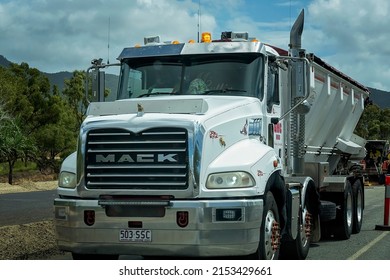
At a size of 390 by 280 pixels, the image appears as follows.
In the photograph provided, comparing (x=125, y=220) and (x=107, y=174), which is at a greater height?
(x=107, y=174)

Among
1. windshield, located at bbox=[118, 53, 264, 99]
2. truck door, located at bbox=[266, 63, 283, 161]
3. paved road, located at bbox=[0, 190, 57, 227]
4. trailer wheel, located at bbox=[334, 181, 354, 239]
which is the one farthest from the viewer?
paved road, located at bbox=[0, 190, 57, 227]

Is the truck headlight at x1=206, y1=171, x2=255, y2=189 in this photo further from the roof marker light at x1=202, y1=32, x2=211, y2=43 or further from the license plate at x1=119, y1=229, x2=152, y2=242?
the roof marker light at x1=202, y1=32, x2=211, y2=43

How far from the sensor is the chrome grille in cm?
662

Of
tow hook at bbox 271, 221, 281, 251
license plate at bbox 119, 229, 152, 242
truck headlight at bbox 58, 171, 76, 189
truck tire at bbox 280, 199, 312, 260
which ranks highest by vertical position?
truck headlight at bbox 58, 171, 76, 189

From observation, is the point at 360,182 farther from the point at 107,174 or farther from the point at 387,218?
the point at 107,174

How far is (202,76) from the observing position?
819 centimetres

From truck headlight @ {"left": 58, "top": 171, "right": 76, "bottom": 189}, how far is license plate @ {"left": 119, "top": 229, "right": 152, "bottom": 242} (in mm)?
838

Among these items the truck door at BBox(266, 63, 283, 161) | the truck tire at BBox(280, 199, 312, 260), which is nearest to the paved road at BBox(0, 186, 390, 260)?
the truck tire at BBox(280, 199, 312, 260)

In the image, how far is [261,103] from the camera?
317 inches

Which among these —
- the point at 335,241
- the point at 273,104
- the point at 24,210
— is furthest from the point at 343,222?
the point at 24,210

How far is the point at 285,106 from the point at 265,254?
2.82 meters

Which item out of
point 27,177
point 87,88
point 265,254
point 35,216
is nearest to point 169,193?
point 265,254

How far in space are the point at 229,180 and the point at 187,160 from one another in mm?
495

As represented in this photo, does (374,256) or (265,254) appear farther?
(374,256)
